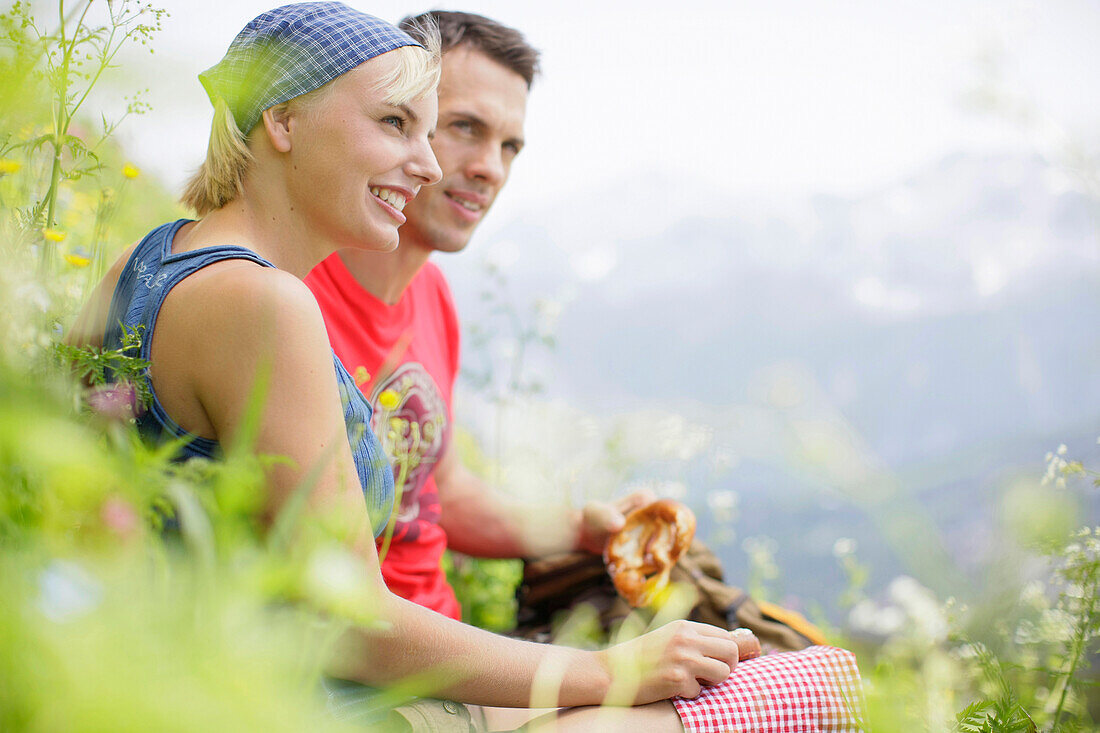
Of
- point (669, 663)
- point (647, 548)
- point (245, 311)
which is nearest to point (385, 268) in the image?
point (245, 311)

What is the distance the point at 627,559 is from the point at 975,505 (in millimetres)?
2469

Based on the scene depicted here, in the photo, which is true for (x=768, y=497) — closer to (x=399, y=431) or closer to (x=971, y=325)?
(x=971, y=325)

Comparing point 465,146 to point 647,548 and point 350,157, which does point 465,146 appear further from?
point 647,548

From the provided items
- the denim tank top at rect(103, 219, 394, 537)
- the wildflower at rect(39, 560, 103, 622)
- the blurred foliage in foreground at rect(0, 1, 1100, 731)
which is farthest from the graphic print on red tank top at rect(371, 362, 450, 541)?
the wildflower at rect(39, 560, 103, 622)

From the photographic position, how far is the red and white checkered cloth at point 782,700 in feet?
3.95

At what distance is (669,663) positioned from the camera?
1.20 metres

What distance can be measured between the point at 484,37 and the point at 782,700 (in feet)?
5.18

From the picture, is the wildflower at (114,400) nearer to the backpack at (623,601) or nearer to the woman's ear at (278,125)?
the woman's ear at (278,125)

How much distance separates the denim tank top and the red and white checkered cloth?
1.93 ft

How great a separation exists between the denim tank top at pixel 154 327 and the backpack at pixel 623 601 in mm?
783

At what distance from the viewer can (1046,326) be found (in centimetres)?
425

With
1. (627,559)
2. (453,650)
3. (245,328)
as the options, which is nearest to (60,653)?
(245,328)

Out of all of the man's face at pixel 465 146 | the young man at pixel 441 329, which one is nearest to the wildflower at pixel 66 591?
the young man at pixel 441 329

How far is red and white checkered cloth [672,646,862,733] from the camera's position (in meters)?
1.20
